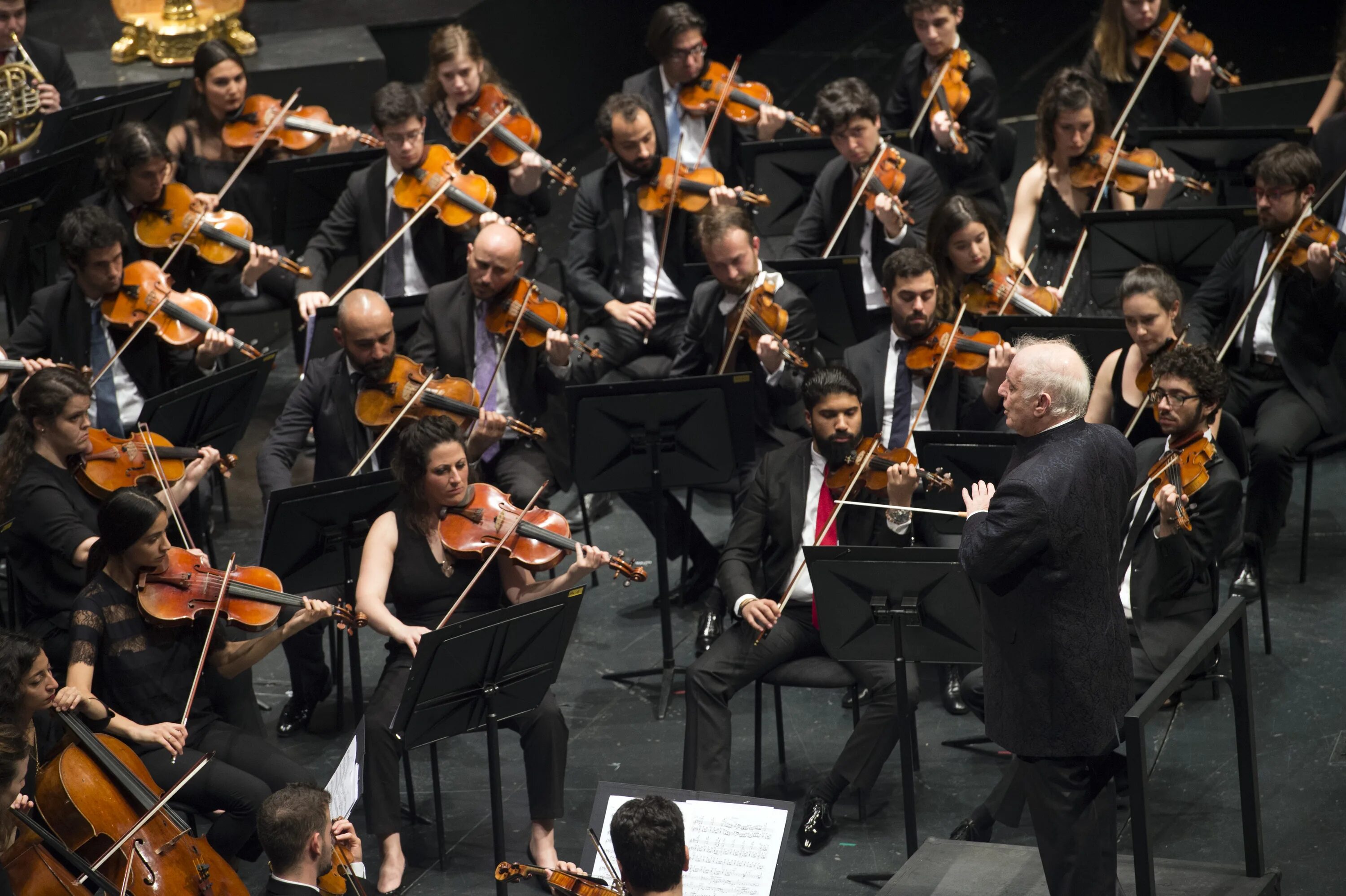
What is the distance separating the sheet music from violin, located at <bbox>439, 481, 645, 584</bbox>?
2.64ft

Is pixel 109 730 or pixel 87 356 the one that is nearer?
pixel 109 730

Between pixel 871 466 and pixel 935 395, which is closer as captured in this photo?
pixel 871 466

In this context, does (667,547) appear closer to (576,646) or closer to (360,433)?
(576,646)

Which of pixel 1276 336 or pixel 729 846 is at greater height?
pixel 1276 336

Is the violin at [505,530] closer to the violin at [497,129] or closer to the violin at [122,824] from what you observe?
the violin at [122,824]

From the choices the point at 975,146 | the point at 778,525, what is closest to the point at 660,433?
the point at 778,525

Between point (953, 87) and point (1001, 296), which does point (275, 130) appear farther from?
point (1001, 296)

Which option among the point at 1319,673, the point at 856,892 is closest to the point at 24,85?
the point at 856,892

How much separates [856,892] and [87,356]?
3.02 metres

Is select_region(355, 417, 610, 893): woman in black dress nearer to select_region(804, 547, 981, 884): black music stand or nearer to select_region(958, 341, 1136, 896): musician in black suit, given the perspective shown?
select_region(804, 547, 981, 884): black music stand

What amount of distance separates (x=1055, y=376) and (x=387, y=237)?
335 centimetres

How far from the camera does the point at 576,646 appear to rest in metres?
5.33

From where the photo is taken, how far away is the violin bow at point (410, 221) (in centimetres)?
582

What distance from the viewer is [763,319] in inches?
207
